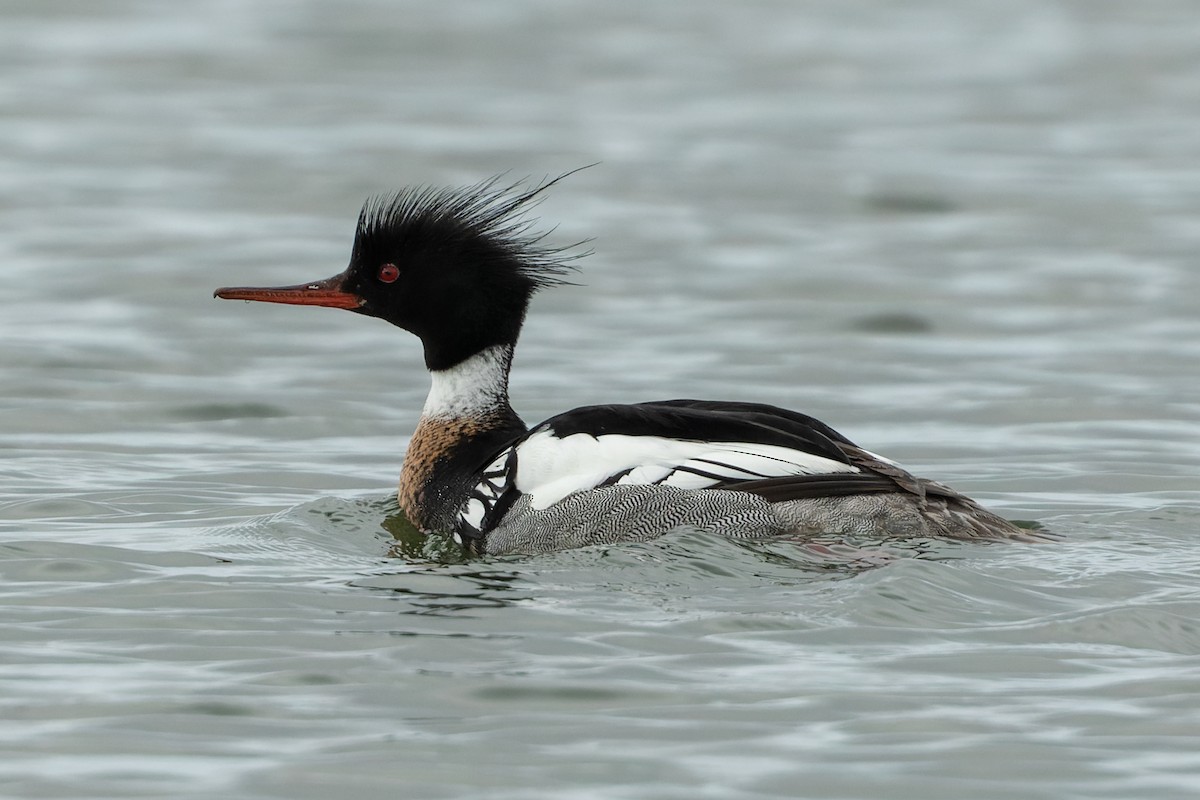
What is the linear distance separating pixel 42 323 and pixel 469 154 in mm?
5764

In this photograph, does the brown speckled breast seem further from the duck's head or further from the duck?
the duck's head

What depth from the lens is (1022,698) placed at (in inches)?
225

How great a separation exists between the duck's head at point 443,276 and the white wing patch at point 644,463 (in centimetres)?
90

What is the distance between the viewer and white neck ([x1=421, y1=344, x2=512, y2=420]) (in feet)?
27.5

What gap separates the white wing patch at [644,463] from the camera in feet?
24.1

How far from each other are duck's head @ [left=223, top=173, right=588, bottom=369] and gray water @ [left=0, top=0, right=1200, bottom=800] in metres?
0.84

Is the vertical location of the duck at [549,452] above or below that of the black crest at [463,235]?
below

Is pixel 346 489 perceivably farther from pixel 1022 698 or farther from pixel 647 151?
pixel 647 151

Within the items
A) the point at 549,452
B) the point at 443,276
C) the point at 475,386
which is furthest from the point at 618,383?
the point at 549,452

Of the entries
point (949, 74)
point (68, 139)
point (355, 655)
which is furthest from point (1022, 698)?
point (949, 74)

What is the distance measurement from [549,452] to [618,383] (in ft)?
13.7

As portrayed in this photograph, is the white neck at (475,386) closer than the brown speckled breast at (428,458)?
No

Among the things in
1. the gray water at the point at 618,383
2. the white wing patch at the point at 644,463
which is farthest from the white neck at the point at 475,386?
the white wing patch at the point at 644,463

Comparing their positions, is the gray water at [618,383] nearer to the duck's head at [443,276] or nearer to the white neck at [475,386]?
the white neck at [475,386]
